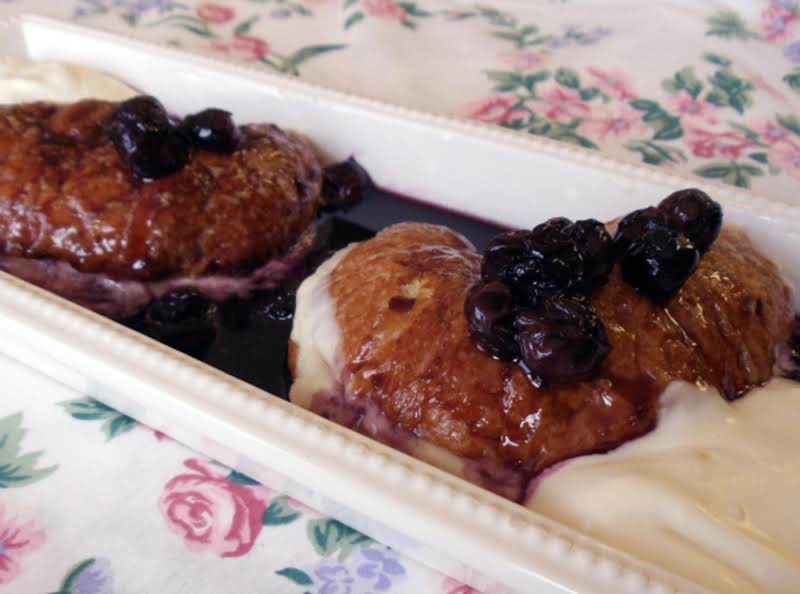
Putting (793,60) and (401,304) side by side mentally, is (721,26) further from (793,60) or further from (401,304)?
(401,304)

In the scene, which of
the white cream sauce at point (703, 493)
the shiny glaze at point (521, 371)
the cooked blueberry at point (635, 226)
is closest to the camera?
the white cream sauce at point (703, 493)

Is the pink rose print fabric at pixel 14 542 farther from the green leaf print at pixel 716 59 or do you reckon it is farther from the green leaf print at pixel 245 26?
the green leaf print at pixel 716 59

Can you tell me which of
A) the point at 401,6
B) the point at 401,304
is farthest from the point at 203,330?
the point at 401,6

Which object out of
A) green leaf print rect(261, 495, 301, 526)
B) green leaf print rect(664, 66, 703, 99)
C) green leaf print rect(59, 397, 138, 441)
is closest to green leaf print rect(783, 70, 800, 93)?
green leaf print rect(664, 66, 703, 99)

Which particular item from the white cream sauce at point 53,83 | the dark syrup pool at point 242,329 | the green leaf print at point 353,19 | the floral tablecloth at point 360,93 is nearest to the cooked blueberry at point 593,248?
the floral tablecloth at point 360,93

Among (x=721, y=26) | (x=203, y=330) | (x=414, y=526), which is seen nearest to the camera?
(x=414, y=526)

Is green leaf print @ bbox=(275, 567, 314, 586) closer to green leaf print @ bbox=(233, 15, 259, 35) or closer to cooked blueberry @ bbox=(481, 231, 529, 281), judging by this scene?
cooked blueberry @ bbox=(481, 231, 529, 281)

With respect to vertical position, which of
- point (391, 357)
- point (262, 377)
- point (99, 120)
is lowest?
point (262, 377)
